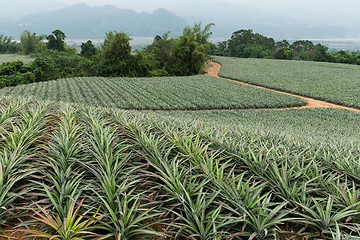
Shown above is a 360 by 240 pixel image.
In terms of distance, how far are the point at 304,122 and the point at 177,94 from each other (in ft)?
29.8

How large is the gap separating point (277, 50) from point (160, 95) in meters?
49.8

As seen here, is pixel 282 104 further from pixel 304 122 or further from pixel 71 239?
pixel 71 239

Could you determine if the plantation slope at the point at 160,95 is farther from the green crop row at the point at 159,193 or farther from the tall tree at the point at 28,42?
the tall tree at the point at 28,42

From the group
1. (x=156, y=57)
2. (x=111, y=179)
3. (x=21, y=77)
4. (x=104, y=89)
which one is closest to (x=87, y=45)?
(x=156, y=57)

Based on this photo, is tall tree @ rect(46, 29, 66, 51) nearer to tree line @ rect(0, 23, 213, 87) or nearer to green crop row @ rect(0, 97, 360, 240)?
tree line @ rect(0, 23, 213, 87)

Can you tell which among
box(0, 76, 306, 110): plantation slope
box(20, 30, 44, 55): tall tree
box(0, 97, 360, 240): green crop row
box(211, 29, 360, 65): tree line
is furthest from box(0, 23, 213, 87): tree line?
box(20, 30, 44, 55): tall tree

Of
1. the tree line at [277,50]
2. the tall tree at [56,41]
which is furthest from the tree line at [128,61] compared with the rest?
the tree line at [277,50]

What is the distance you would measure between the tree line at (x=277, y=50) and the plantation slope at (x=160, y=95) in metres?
40.5

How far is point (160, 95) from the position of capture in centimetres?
1683

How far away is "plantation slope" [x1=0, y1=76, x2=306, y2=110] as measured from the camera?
47.9ft

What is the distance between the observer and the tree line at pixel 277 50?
49406mm

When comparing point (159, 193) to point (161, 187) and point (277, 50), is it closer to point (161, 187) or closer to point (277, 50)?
point (161, 187)

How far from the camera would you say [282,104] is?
1517 cm

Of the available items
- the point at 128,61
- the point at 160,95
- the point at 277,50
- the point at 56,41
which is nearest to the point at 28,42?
the point at 56,41
